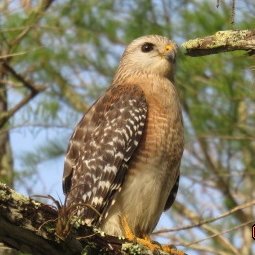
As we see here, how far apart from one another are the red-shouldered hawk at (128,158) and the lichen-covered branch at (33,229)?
1.85 metres

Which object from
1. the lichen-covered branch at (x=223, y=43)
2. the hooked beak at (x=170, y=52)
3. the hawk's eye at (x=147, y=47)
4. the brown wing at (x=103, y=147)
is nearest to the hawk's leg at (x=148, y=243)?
the brown wing at (x=103, y=147)

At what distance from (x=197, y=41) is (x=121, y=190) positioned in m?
1.90

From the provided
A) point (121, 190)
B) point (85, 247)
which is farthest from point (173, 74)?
point (85, 247)

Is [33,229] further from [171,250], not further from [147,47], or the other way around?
[147,47]

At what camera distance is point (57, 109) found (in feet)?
30.3

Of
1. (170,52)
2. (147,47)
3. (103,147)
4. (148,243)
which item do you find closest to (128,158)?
(103,147)

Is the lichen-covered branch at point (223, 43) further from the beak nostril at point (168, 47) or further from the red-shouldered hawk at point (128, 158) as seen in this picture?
the beak nostril at point (168, 47)

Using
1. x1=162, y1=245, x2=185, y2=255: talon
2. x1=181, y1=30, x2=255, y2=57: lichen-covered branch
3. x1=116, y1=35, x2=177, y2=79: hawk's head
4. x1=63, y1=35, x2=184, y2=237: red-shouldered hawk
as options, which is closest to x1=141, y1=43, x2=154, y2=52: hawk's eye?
x1=116, y1=35, x2=177, y2=79: hawk's head

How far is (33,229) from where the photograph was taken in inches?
138

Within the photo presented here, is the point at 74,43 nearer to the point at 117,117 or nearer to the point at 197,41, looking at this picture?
the point at 117,117

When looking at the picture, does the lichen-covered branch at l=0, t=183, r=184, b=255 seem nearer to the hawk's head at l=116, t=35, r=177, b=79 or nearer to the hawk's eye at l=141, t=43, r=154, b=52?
the hawk's head at l=116, t=35, r=177, b=79

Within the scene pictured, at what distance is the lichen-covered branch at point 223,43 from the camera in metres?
4.12

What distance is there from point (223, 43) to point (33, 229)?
135 cm

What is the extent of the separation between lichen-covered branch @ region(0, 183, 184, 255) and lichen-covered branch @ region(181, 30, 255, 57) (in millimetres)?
1051
